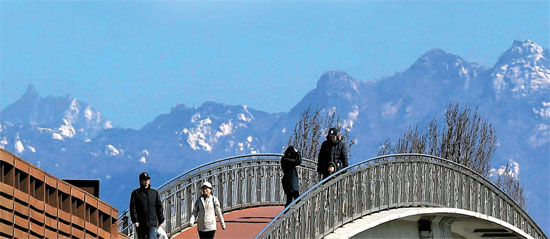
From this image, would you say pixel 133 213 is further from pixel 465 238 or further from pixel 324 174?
pixel 465 238

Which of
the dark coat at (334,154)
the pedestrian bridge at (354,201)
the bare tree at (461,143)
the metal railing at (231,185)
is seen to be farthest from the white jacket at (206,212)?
the bare tree at (461,143)

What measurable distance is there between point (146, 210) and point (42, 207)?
65.8 inches

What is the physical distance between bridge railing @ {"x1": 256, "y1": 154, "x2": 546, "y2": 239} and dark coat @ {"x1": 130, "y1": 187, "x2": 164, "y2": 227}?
70.4 inches

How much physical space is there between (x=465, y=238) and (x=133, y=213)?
15.7m

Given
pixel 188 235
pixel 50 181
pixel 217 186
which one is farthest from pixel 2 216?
pixel 217 186

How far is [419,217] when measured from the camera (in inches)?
1088

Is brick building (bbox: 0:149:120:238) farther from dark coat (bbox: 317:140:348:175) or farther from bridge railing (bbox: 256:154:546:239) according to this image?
dark coat (bbox: 317:140:348:175)

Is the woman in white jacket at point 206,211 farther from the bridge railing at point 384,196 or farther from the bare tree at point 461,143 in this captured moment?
the bare tree at point 461,143

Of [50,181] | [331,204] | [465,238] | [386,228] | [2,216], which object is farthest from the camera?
[465,238]

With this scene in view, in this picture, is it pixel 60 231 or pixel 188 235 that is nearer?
pixel 60 231

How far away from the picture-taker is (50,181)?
18.7 m

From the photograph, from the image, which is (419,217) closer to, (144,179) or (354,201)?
(354,201)

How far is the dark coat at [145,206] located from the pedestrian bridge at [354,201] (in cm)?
199

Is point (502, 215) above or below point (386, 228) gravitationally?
above
